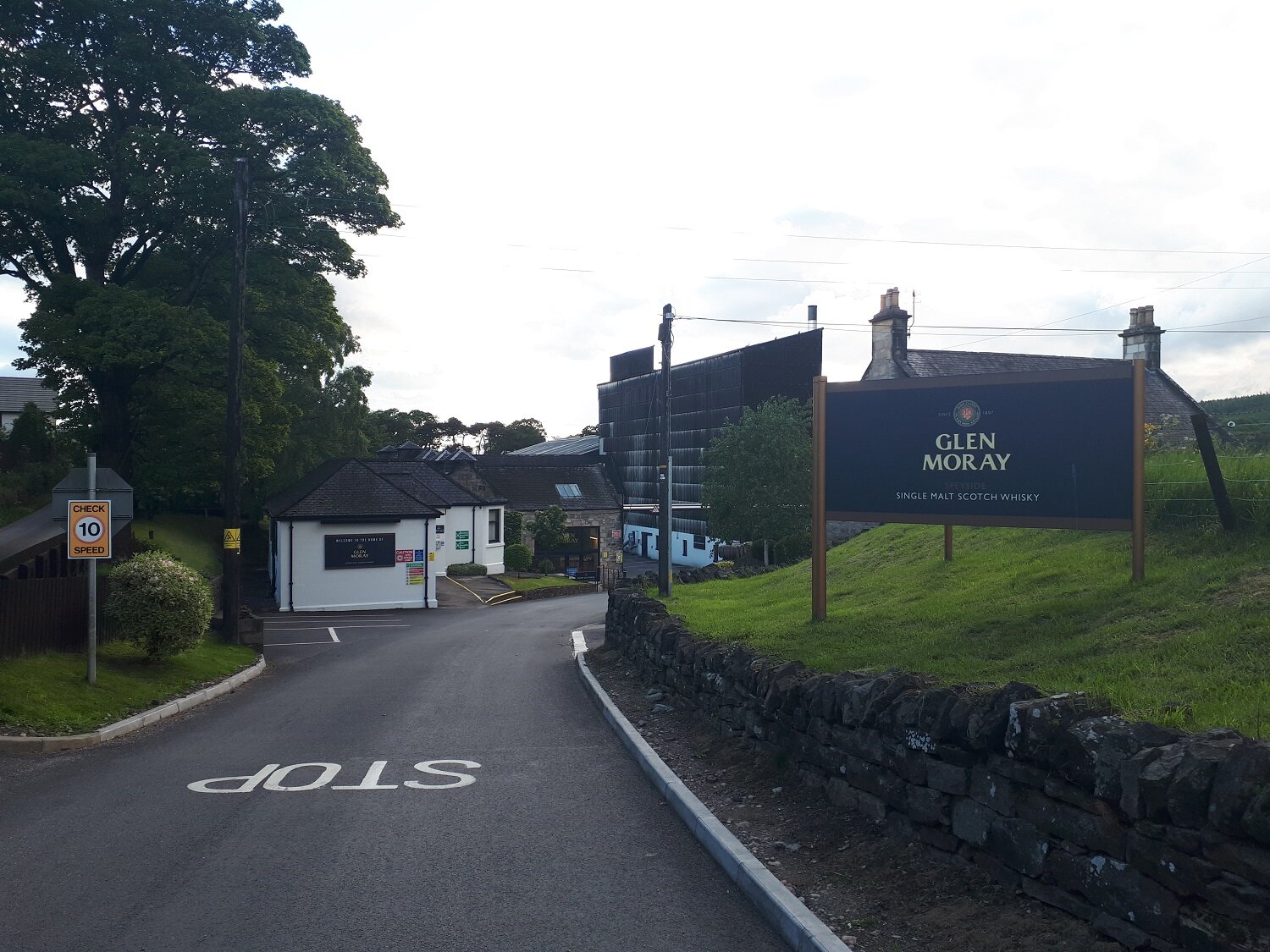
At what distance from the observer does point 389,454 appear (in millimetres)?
61312

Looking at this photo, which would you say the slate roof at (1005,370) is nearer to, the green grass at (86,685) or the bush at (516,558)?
the bush at (516,558)

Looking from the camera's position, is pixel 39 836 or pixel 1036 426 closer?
pixel 39 836

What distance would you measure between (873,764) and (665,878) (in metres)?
1.71

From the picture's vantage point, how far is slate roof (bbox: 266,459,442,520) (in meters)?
37.2

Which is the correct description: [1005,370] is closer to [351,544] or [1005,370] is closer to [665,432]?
[665,432]

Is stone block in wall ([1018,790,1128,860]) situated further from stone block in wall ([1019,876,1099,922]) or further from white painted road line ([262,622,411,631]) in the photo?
white painted road line ([262,622,411,631])

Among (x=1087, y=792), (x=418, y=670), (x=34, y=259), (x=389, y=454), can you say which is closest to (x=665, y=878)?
(x=1087, y=792)

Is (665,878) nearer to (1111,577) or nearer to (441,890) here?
(441,890)

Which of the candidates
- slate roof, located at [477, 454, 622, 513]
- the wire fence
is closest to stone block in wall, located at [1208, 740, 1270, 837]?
the wire fence

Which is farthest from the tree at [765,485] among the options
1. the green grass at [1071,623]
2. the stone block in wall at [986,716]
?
the stone block in wall at [986,716]

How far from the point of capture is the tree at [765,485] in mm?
44000

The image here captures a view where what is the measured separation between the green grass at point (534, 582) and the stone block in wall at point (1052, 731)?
40695 millimetres

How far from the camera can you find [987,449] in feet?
38.4

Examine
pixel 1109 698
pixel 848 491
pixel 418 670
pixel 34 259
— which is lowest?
pixel 418 670
